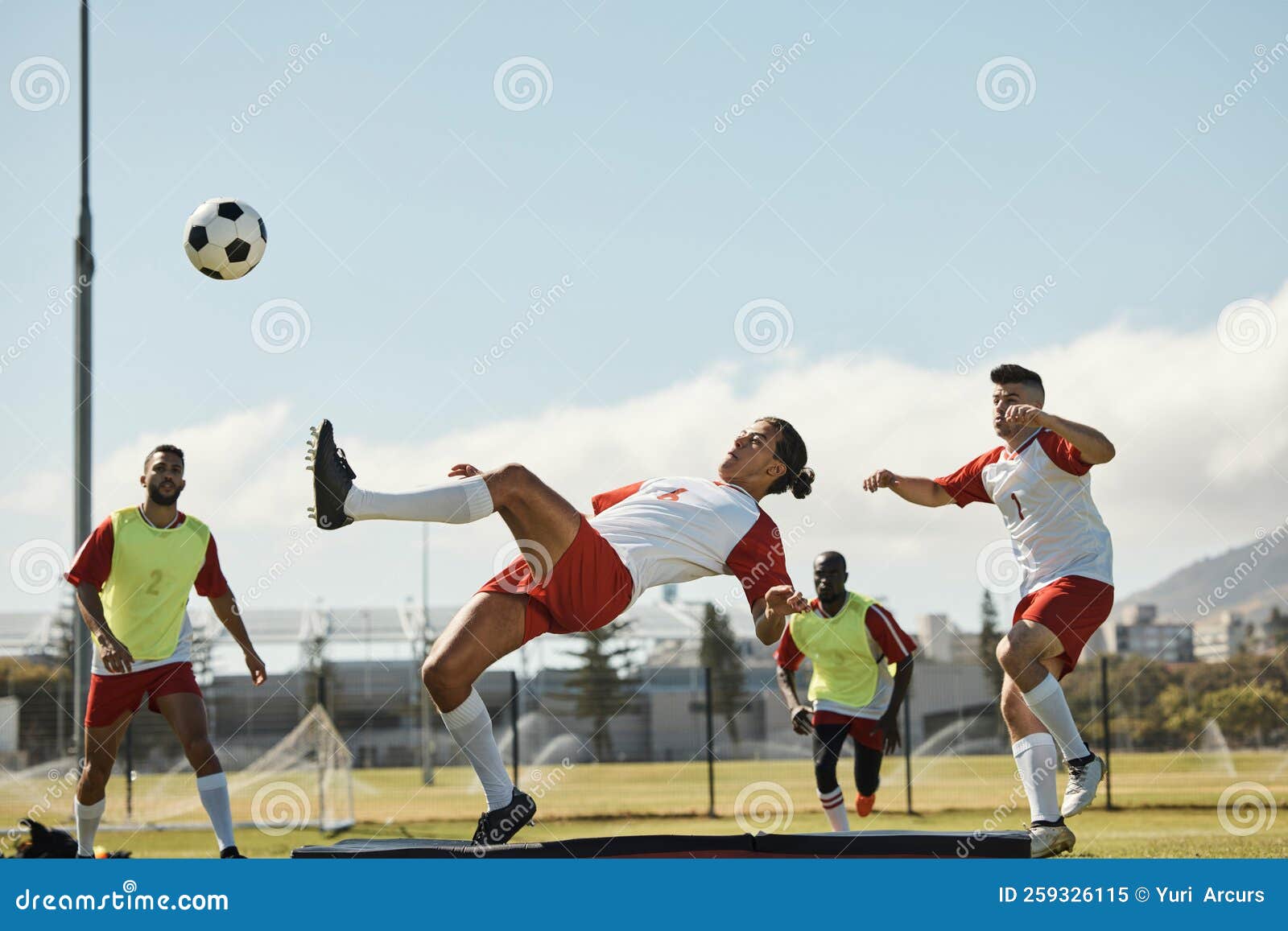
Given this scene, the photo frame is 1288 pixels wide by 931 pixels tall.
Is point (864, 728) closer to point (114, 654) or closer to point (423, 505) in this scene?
point (423, 505)

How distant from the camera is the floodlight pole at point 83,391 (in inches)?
499

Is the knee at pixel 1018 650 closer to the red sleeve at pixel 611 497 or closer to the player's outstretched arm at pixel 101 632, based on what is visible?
the red sleeve at pixel 611 497

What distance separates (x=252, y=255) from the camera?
25.6 ft

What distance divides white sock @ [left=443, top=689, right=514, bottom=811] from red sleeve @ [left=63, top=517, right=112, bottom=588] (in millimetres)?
2728

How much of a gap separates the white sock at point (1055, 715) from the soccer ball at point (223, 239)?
5360mm

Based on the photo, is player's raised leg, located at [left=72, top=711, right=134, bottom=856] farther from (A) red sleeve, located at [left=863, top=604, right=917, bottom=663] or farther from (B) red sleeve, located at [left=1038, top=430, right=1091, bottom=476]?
(B) red sleeve, located at [left=1038, top=430, right=1091, bottom=476]

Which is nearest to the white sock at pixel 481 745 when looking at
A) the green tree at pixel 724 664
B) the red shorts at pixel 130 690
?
the red shorts at pixel 130 690

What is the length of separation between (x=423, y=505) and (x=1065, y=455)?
3202mm

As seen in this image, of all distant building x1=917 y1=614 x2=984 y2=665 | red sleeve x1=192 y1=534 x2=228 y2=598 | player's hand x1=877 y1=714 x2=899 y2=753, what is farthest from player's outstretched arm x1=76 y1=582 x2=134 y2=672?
distant building x1=917 y1=614 x2=984 y2=665

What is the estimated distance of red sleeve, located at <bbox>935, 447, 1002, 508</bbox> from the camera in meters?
6.56

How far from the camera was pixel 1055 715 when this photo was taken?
609cm
